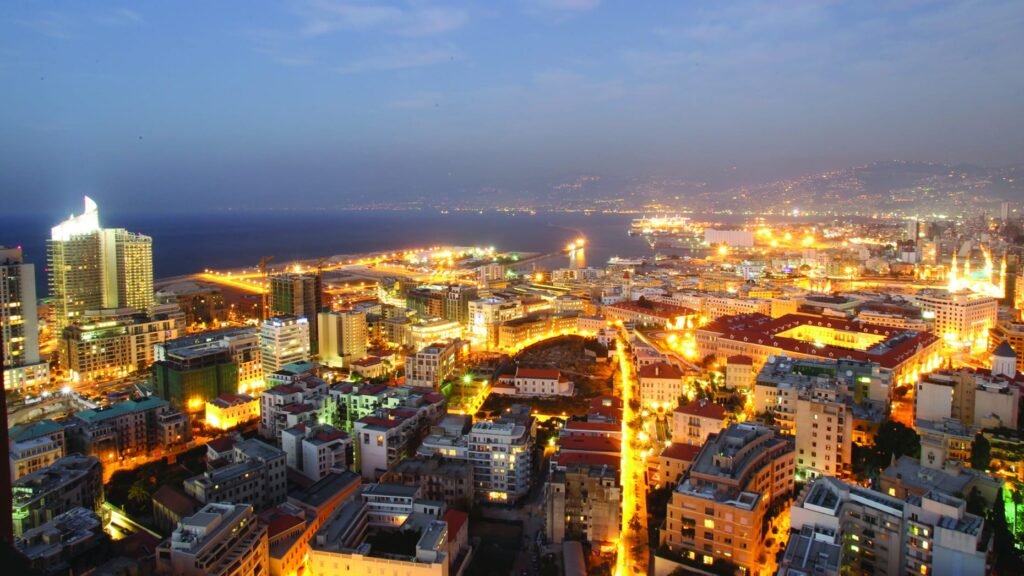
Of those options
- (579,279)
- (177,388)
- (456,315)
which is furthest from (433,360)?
(579,279)

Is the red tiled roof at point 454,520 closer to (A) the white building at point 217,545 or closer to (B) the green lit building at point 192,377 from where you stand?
(A) the white building at point 217,545

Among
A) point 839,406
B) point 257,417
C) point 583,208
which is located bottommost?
point 257,417

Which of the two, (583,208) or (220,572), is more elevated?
(583,208)

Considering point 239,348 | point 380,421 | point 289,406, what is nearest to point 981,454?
point 380,421

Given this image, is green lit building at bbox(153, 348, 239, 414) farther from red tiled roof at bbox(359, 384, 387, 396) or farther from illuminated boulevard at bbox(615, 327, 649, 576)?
illuminated boulevard at bbox(615, 327, 649, 576)

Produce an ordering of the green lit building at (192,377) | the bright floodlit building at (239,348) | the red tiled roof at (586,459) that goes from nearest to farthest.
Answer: the red tiled roof at (586,459) < the green lit building at (192,377) < the bright floodlit building at (239,348)

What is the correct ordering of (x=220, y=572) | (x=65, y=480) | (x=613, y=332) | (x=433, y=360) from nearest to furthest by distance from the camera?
1. (x=220, y=572)
2. (x=65, y=480)
3. (x=433, y=360)
4. (x=613, y=332)

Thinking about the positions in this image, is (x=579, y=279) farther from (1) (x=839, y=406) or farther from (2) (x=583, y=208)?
(2) (x=583, y=208)

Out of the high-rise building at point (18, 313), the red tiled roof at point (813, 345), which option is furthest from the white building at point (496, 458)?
the high-rise building at point (18, 313)
